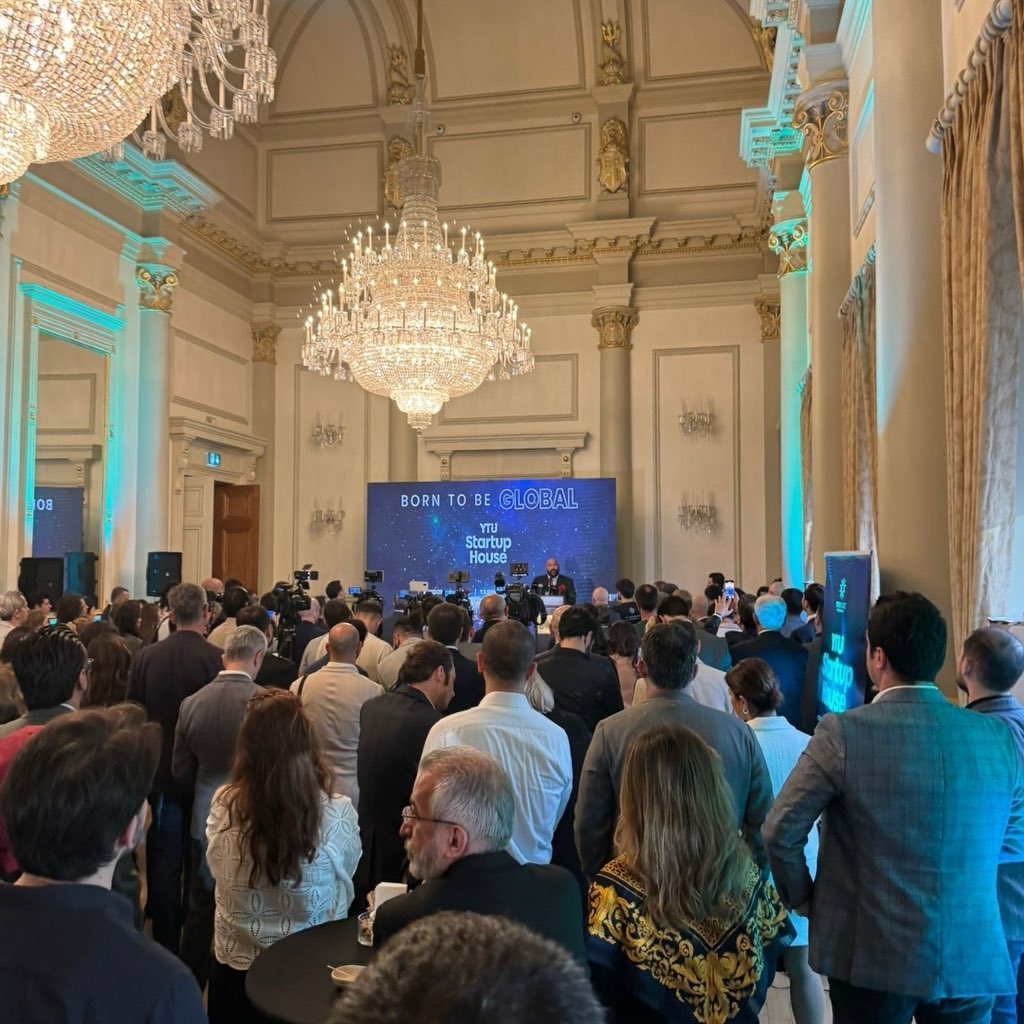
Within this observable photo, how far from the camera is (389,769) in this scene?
120 inches

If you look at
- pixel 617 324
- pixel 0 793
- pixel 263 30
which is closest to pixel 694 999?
pixel 0 793

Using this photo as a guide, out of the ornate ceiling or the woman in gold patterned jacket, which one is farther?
the ornate ceiling

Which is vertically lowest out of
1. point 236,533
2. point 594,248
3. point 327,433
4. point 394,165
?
point 236,533

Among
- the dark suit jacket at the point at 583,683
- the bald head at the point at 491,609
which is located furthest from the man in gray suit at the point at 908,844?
the bald head at the point at 491,609

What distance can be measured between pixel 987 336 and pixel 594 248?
32.7 ft

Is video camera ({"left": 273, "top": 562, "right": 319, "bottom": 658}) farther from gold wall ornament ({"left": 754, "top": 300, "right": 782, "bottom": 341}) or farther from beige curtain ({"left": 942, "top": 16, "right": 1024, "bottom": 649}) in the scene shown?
gold wall ornament ({"left": 754, "top": 300, "right": 782, "bottom": 341})

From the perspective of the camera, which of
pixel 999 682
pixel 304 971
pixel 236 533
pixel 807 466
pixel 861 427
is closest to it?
pixel 304 971

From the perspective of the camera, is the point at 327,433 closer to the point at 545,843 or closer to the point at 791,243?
the point at 791,243

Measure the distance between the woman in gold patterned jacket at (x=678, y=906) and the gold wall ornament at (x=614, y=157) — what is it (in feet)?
40.4

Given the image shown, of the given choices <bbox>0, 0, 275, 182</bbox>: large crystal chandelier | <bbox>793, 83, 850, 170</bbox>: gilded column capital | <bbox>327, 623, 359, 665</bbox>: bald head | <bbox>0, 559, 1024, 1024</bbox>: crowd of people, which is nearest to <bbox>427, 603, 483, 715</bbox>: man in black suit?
<bbox>327, 623, 359, 665</bbox>: bald head

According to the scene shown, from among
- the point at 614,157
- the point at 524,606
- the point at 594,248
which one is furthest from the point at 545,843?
the point at 614,157

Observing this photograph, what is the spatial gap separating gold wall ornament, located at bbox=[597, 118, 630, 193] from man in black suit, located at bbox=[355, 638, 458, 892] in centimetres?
1111

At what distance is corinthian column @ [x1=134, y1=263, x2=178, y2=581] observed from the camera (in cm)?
1089

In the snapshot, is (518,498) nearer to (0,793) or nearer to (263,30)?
(263,30)
